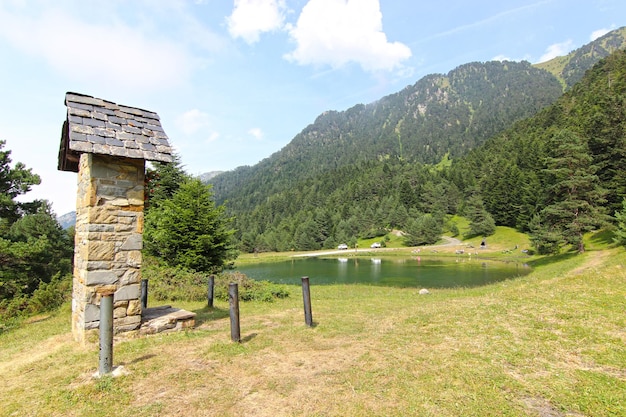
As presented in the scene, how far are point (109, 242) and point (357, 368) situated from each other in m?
6.35

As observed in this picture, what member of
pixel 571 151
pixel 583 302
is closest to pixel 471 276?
pixel 571 151

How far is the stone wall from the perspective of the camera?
7.46 m

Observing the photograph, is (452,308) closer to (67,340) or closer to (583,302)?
(583,302)

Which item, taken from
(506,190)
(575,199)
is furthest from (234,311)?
(506,190)

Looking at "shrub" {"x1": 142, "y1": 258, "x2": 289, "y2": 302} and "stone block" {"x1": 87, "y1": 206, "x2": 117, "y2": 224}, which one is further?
"shrub" {"x1": 142, "y1": 258, "x2": 289, "y2": 302}

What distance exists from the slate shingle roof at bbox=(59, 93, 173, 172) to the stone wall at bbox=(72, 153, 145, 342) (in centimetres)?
33

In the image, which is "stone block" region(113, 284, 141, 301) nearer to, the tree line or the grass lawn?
the grass lawn

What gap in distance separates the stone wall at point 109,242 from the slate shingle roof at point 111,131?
0.33 m

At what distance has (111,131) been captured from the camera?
8180 mm

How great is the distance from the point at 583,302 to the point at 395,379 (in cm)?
762

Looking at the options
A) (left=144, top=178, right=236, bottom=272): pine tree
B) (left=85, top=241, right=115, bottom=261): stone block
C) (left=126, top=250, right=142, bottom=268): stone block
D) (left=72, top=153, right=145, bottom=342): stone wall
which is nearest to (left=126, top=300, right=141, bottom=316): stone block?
(left=72, top=153, right=145, bottom=342): stone wall

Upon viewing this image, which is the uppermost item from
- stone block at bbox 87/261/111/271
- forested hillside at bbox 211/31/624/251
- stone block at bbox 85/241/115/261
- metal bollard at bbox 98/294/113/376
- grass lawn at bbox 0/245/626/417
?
forested hillside at bbox 211/31/624/251

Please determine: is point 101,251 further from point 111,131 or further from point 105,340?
point 111,131

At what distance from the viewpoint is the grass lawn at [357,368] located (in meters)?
4.70
